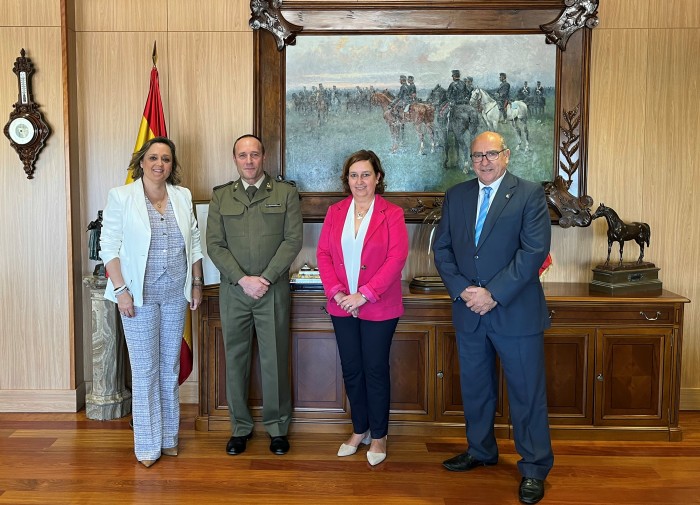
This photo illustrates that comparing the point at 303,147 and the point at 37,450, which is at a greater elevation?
the point at 303,147

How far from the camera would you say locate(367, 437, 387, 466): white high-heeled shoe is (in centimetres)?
349

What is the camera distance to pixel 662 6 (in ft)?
14.0

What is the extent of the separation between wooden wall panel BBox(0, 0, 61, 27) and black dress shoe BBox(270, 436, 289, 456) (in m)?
2.89

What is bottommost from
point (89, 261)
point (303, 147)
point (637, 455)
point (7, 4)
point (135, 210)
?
point (637, 455)

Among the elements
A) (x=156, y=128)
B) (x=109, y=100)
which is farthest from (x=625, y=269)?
(x=109, y=100)

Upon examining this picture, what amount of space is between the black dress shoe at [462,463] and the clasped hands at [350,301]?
94 cm

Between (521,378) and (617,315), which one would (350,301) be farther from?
(617,315)

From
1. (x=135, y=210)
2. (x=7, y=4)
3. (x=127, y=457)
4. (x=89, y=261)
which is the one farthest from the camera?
(x=89, y=261)

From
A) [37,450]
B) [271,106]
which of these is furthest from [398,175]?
[37,450]

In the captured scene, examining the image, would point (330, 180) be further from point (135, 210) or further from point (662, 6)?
point (662, 6)

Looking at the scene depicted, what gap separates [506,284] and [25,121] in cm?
311

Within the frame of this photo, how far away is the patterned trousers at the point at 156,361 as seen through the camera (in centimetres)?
341

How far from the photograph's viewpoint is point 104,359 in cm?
421

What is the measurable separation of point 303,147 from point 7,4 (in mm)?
2045
